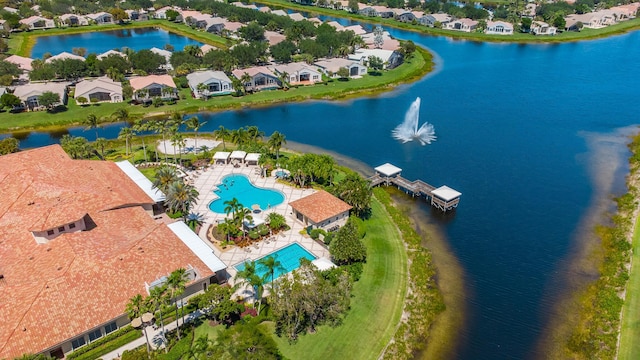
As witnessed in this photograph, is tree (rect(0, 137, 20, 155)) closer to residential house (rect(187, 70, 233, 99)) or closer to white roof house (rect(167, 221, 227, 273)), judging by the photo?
white roof house (rect(167, 221, 227, 273))

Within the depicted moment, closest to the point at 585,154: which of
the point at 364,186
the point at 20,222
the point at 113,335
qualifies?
the point at 364,186

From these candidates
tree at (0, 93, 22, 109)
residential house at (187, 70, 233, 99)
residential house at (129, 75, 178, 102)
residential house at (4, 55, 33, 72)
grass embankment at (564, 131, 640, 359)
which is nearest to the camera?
grass embankment at (564, 131, 640, 359)

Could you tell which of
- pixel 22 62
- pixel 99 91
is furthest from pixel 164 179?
pixel 22 62

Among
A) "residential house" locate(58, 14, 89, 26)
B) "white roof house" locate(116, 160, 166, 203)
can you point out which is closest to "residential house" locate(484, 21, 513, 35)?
"white roof house" locate(116, 160, 166, 203)

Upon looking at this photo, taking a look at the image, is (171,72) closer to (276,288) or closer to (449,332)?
(276,288)

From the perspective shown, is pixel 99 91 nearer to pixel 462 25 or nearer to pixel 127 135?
pixel 127 135
